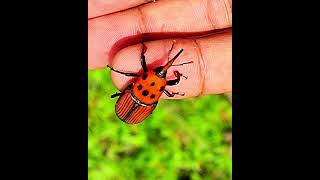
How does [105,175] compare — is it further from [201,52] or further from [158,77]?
[201,52]

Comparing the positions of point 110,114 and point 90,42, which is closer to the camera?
point 90,42

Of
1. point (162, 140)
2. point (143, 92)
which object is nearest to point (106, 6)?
point (143, 92)

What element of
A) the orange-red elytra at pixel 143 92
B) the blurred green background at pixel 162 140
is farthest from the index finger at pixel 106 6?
the blurred green background at pixel 162 140

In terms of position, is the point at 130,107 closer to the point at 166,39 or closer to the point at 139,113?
the point at 139,113

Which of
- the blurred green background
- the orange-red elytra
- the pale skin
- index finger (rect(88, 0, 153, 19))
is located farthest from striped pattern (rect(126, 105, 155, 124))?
index finger (rect(88, 0, 153, 19))

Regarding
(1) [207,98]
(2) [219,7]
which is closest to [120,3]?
(2) [219,7]
